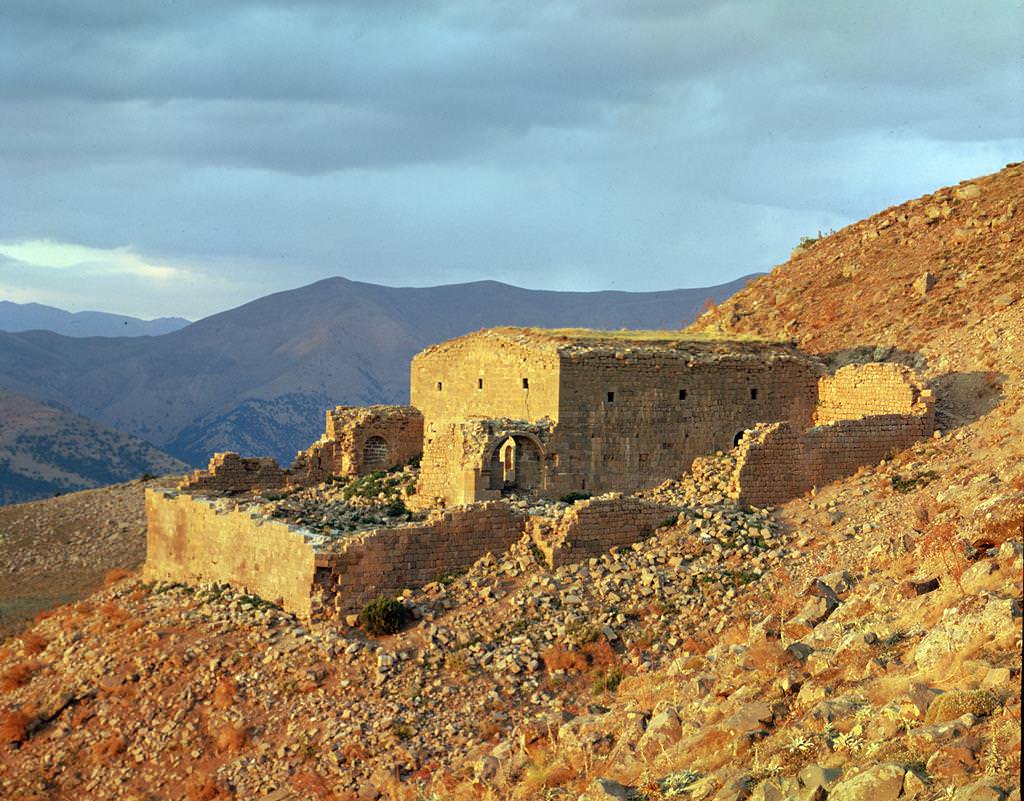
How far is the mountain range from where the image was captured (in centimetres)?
12131

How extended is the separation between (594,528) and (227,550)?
17.8 feet

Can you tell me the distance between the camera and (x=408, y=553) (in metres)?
17.5

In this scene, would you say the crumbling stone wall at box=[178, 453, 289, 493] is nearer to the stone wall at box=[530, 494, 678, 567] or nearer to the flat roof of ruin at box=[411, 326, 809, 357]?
the flat roof of ruin at box=[411, 326, 809, 357]

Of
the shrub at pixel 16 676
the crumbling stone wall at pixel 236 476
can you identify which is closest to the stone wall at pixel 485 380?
the crumbling stone wall at pixel 236 476

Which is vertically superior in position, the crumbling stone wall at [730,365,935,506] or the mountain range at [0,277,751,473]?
the mountain range at [0,277,751,473]

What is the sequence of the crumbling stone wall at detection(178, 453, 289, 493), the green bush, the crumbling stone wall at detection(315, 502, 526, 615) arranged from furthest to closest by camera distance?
the crumbling stone wall at detection(178, 453, 289, 493), the green bush, the crumbling stone wall at detection(315, 502, 526, 615)

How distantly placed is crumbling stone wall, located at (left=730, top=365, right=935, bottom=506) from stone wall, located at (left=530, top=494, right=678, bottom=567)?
201 centimetres

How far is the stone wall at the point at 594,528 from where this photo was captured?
17812mm

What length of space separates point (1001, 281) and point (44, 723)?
60.6 feet

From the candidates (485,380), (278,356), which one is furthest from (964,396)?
(278,356)

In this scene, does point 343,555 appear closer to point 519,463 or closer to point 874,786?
point 519,463

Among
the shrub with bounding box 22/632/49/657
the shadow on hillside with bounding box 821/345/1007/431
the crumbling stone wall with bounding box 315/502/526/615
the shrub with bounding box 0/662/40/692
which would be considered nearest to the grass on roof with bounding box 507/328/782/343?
the shadow on hillside with bounding box 821/345/1007/431

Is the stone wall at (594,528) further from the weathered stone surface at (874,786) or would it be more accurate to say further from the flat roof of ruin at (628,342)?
the weathered stone surface at (874,786)

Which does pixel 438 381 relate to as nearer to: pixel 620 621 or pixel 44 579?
pixel 620 621
